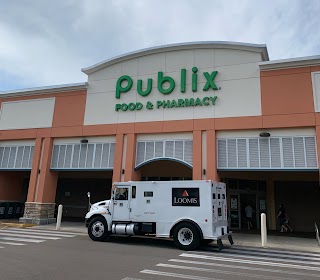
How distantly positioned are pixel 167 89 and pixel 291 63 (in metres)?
6.51

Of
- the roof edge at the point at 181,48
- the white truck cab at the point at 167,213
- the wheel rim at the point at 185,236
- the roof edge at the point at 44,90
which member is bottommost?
the wheel rim at the point at 185,236

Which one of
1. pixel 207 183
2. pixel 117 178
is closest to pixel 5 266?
pixel 207 183

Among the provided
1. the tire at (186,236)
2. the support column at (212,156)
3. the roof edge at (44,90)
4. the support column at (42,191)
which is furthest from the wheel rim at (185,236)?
the roof edge at (44,90)

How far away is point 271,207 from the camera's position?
1962 cm

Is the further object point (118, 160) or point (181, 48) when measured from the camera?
point (181, 48)

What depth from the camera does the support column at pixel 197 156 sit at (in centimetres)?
1525

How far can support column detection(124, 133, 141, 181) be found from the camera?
16578 mm

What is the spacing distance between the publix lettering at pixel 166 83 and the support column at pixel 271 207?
8.28 metres

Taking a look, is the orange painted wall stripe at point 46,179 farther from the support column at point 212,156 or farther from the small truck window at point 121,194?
the support column at point 212,156

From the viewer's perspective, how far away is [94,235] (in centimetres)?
1218

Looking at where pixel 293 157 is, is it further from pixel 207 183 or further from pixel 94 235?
pixel 94 235

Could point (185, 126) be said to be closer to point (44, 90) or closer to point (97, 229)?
point (97, 229)

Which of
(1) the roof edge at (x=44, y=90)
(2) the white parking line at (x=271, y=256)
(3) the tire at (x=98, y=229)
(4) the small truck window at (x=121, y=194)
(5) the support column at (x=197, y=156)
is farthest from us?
(1) the roof edge at (x=44, y=90)

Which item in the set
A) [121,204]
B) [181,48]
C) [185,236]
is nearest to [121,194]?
[121,204]
